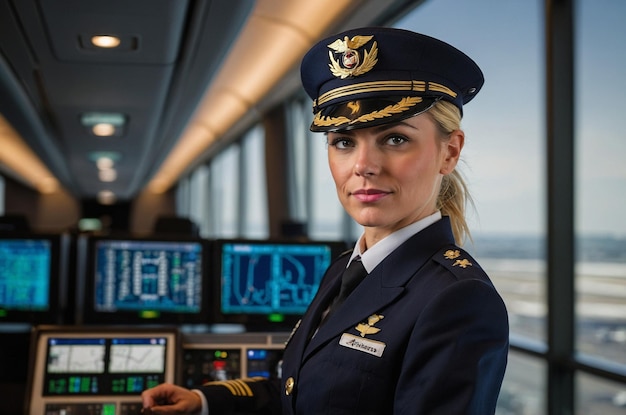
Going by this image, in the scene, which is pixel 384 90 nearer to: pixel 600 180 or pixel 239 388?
pixel 239 388

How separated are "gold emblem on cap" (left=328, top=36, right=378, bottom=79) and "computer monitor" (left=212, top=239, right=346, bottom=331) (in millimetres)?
1708

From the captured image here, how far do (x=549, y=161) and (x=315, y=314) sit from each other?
2.54 meters

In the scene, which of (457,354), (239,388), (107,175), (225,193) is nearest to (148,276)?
(239,388)

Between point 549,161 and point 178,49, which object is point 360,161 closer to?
point 549,161

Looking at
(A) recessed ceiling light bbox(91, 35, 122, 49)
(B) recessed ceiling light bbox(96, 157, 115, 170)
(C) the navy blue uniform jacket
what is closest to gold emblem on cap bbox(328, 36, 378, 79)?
(C) the navy blue uniform jacket

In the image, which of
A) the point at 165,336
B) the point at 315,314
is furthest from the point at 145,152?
the point at 315,314

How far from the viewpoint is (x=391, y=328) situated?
1.34m

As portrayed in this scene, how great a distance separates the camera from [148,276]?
122 inches

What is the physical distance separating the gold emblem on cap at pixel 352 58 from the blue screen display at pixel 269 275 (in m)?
1.71

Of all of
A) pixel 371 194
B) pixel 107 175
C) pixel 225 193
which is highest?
pixel 107 175

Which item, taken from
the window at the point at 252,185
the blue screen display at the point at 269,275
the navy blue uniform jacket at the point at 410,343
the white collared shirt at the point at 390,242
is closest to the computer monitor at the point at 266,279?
the blue screen display at the point at 269,275

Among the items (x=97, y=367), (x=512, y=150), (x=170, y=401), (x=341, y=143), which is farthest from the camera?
(x=512, y=150)

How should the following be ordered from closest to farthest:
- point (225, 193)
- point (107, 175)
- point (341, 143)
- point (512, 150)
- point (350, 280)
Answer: point (341, 143)
point (350, 280)
point (512, 150)
point (225, 193)
point (107, 175)

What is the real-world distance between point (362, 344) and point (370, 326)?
42mm
